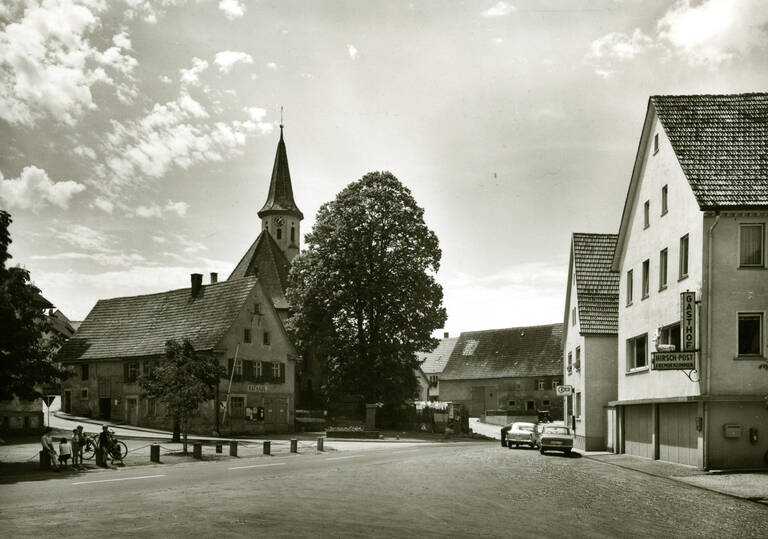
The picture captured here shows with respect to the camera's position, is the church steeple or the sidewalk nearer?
the sidewalk

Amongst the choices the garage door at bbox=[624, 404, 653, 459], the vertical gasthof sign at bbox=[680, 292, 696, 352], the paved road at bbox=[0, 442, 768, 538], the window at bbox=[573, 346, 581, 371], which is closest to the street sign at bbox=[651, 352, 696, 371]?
the vertical gasthof sign at bbox=[680, 292, 696, 352]

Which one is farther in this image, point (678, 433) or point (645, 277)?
point (645, 277)

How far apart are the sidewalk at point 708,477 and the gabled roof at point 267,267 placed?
4951cm

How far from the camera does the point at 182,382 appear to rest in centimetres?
3816

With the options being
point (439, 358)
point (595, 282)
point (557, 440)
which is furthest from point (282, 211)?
point (557, 440)

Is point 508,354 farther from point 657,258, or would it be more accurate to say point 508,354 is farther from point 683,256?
point 683,256

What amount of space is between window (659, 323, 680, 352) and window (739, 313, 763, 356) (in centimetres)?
318

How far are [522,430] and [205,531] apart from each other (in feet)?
100

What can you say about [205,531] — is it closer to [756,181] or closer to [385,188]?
[756,181]

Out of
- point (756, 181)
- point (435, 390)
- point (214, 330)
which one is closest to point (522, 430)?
point (756, 181)

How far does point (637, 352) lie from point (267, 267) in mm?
50570

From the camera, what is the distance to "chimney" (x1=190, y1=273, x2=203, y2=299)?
61.8 metres

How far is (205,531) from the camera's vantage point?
13453 mm

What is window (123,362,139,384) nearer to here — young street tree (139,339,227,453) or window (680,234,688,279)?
young street tree (139,339,227,453)
